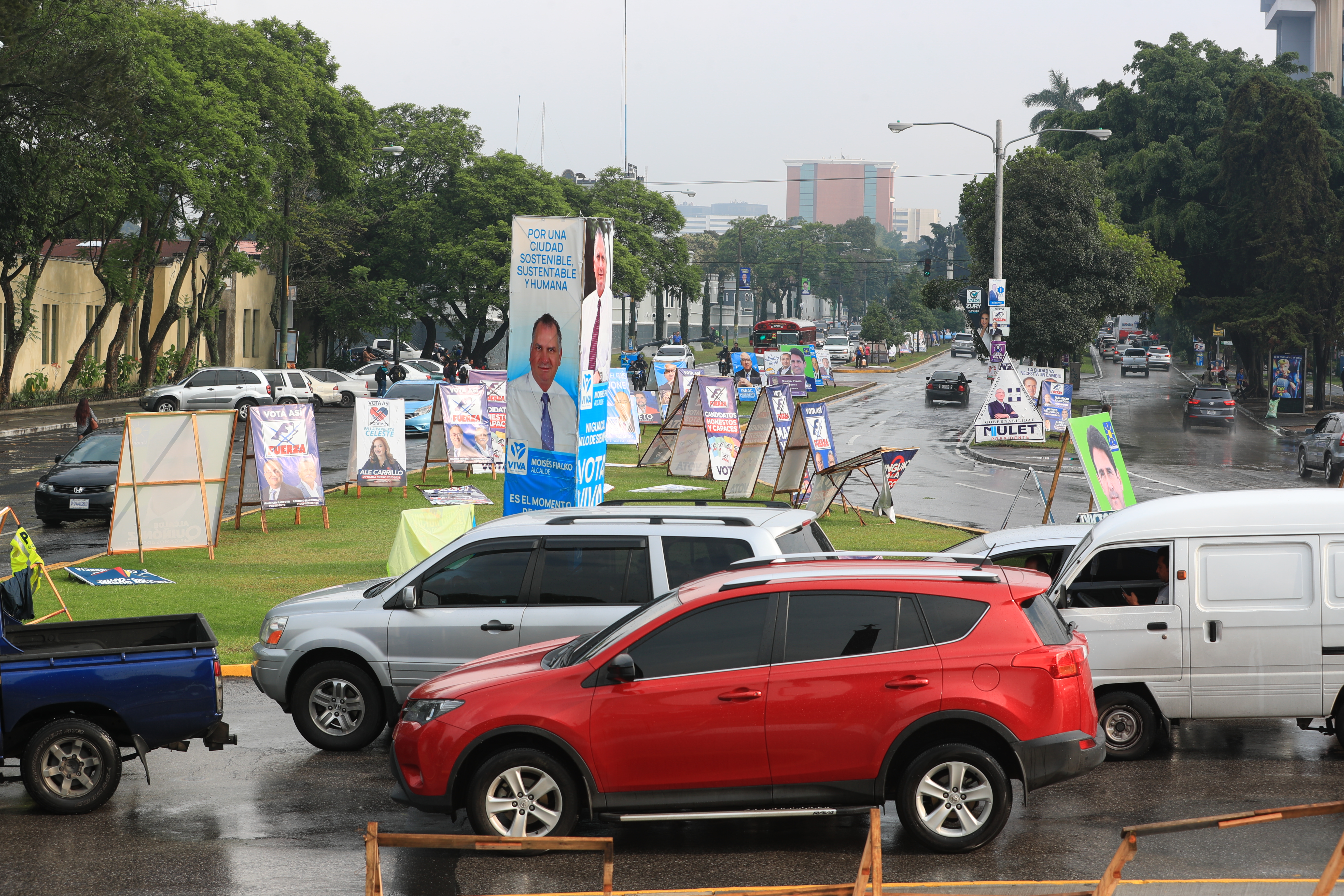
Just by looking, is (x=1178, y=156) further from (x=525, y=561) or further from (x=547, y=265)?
(x=525, y=561)

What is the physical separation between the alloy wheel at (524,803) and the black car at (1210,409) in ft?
134

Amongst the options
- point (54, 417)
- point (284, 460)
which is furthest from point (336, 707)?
point (54, 417)

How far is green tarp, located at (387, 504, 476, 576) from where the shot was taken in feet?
46.2

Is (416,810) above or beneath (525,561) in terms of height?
beneath

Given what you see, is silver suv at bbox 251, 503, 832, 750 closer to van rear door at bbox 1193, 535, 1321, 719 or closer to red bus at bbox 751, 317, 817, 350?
van rear door at bbox 1193, 535, 1321, 719

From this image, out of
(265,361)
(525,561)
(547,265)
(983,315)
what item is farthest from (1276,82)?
(525,561)

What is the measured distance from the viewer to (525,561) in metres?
8.70

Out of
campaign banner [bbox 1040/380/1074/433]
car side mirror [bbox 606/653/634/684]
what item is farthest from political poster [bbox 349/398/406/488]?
campaign banner [bbox 1040/380/1074/433]

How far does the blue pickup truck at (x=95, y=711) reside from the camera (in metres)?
7.44

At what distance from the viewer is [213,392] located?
39.9 metres

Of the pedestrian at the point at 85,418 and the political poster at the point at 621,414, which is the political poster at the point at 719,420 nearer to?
the political poster at the point at 621,414

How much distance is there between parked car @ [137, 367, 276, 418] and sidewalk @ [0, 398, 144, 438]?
1246 mm

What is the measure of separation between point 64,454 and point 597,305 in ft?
60.6

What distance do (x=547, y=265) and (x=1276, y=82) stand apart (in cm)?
5709
